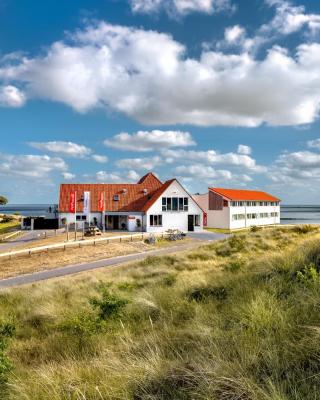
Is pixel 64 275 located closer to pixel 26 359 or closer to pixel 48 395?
pixel 26 359

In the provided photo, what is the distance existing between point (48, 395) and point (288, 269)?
707 cm

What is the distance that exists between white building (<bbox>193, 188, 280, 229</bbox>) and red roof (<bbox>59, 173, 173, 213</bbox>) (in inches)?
465

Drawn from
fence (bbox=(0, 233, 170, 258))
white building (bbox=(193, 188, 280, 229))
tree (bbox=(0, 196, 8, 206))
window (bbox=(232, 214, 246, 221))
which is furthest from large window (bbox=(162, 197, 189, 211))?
tree (bbox=(0, 196, 8, 206))

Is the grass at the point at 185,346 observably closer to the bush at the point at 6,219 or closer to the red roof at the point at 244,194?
the red roof at the point at 244,194

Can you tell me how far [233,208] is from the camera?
6056cm

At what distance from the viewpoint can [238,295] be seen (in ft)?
26.3

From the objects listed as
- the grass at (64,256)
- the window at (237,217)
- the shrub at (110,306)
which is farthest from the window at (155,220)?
the shrub at (110,306)

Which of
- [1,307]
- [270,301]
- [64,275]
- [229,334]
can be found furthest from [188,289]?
[64,275]

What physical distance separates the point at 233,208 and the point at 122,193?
68.4ft

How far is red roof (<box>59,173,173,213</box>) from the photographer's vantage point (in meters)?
51.3

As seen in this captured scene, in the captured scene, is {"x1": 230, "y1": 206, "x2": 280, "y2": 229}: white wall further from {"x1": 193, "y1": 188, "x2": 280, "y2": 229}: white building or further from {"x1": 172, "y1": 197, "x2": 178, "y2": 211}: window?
{"x1": 172, "y1": 197, "x2": 178, "y2": 211}: window

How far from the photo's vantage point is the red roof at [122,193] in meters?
51.3

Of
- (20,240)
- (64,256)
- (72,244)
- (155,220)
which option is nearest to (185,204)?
(155,220)

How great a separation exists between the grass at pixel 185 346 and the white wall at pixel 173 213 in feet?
128
